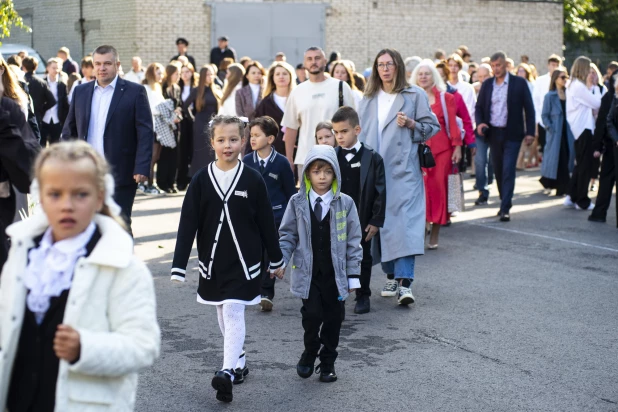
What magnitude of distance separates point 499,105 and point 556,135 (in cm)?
296

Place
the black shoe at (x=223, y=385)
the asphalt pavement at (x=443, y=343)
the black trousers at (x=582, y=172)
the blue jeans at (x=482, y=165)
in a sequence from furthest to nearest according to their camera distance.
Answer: the blue jeans at (x=482, y=165)
the black trousers at (x=582, y=172)
the asphalt pavement at (x=443, y=343)
the black shoe at (x=223, y=385)

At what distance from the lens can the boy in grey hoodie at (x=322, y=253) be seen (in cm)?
646

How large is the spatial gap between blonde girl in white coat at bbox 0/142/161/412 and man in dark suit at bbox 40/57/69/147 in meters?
15.4

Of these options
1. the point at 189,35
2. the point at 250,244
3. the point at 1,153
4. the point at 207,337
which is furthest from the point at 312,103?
the point at 189,35

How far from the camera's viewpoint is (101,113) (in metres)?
8.88

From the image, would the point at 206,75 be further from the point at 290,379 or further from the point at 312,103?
the point at 290,379

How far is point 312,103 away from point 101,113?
2.30 metres

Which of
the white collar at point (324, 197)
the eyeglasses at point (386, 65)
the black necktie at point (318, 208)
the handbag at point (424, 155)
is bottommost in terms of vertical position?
the black necktie at point (318, 208)

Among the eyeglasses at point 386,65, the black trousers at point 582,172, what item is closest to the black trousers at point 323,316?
the eyeglasses at point 386,65

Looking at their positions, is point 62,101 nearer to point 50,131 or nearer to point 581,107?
point 50,131

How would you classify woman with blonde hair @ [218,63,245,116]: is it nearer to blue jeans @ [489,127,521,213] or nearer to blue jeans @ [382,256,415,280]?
blue jeans @ [489,127,521,213]

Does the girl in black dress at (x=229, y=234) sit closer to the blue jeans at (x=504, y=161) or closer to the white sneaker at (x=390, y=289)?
the white sneaker at (x=390, y=289)

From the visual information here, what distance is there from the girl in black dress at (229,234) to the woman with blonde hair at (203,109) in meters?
10.3

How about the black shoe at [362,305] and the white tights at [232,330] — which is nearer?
the white tights at [232,330]
